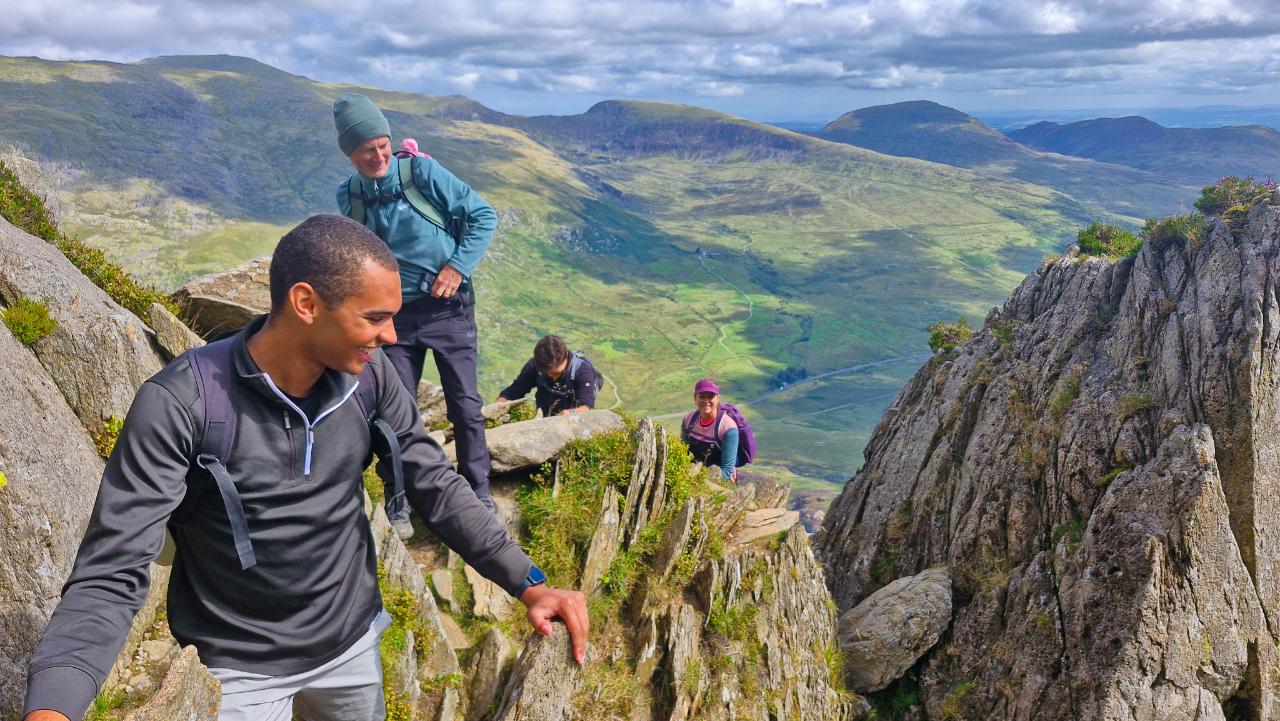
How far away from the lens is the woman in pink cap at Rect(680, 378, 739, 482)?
21141 millimetres

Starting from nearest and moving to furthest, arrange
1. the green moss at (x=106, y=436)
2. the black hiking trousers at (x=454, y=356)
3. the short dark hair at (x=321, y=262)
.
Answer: the short dark hair at (x=321, y=262) → the green moss at (x=106, y=436) → the black hiking trousers at (x=454, y=356)

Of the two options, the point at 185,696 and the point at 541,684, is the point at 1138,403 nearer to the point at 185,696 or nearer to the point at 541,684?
the point at 541,684

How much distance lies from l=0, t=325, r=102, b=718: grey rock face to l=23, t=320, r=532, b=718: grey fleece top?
12.5 ft

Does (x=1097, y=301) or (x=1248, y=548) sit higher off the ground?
(x=1097, y=301)

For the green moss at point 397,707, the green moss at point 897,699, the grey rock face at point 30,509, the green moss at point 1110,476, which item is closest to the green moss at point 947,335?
the green moss at point 1110,476

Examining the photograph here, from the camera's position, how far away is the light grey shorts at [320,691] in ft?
19.6

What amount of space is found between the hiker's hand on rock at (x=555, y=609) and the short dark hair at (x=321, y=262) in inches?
129

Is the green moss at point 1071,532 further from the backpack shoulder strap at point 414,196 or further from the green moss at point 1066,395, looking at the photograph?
the backpack shoulder strap at point 414,196

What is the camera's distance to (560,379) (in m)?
19.1

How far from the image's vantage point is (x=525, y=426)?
1680cm

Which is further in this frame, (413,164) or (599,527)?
(599,527)

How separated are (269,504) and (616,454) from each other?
10.8 m

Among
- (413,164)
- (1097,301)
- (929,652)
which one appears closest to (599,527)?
(413,164)

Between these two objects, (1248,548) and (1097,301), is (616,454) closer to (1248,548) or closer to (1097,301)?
(1248,548)
